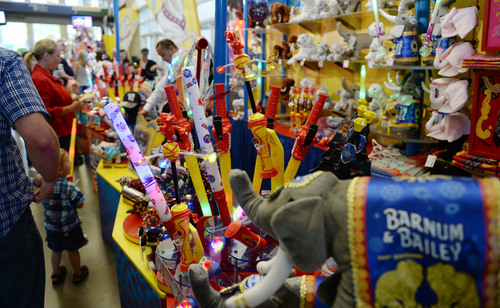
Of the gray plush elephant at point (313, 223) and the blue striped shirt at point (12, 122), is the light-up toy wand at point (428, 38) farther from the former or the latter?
the blue striped shirt at point (12, 122)

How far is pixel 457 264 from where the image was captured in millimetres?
565

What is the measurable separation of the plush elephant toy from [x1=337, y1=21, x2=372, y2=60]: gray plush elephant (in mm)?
2603

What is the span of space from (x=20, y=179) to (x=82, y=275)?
1.44 m

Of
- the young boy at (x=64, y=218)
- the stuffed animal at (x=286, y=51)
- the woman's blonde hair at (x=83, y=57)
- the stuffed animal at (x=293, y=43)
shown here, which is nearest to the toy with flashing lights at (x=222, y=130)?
the young boy at (x=64, y=218)

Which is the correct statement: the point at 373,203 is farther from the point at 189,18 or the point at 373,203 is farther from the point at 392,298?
the point at 189,18

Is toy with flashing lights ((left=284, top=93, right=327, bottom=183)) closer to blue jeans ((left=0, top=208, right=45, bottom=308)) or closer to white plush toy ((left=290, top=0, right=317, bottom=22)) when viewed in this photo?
blue jeans ((left=0, top=208, right=45, bottom=308))

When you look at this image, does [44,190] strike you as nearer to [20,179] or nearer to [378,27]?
[20,179]

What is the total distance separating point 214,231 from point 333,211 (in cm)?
66

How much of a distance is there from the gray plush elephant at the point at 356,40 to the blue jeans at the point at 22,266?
250cm

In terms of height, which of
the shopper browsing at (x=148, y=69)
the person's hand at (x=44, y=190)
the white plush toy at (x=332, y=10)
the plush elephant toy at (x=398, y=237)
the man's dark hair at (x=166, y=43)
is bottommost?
the person's hand at (x=44, y=190)

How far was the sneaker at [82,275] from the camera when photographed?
257 cm

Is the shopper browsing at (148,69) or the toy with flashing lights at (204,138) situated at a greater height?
the shopper browsing at (148,69)

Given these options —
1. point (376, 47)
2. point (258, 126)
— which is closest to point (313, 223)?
point (258, 126)

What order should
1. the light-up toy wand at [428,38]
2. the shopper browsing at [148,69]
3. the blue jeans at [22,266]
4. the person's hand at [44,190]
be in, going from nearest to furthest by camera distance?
the blue jeans at [22,266] < the person's hand at [44,190] < the light-up toy wand at [428,38] < the shopper browsing at [148,69]
